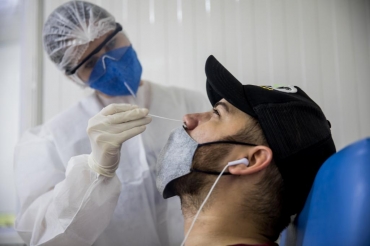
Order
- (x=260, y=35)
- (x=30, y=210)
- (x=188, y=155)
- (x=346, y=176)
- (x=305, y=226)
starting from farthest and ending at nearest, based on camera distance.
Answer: (x=260, y=35) < (x=30, y=210) < (x=188, y=155) < (x=305, y=226) < (x=346, y=176)

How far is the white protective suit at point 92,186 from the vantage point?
128 cm

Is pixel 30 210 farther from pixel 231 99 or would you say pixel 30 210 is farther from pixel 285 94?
pixel 285 94

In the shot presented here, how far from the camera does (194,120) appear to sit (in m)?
1.21

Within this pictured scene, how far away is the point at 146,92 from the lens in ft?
5.74

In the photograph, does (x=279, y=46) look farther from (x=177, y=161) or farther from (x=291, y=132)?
(x=177, y=161)

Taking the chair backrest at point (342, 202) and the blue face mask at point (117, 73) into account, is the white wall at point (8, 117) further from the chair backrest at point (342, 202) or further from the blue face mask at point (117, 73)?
the chair backrest at point (342, 202)

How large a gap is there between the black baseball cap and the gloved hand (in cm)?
32

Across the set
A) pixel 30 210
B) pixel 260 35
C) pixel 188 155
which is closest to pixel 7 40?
pixel 30 210

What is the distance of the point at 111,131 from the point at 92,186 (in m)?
0.22

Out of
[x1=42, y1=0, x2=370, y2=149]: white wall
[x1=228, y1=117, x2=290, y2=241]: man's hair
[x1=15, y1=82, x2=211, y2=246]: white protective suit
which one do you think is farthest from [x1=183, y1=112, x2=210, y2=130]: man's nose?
[x1=42, y1=0, x2=370, y2=149]: white wall

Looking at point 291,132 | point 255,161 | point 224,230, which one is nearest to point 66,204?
point 224,230

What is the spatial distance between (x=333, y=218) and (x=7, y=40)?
2286mm

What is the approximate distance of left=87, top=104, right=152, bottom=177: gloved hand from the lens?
3.99 feet

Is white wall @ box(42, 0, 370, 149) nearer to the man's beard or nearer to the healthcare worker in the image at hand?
the healthcare worker
